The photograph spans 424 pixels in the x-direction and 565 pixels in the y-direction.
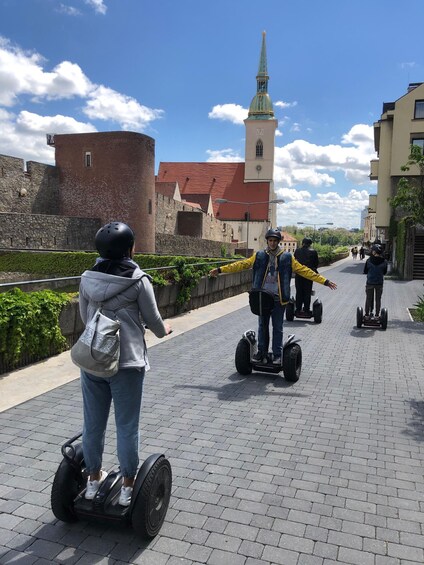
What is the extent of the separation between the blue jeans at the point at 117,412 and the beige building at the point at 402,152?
27.4 meters

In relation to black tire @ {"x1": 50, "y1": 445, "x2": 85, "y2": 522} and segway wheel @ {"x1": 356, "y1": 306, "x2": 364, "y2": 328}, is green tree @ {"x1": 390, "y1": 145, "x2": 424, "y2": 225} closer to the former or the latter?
segway wheel @ {"x1": 356, "y1": 306, "x2": 364, "y2": 328}

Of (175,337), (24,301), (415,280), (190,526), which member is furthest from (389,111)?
(190,526)

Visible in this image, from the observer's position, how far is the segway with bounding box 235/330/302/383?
6.15m

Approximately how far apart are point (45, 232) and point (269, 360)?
2991 centimetres

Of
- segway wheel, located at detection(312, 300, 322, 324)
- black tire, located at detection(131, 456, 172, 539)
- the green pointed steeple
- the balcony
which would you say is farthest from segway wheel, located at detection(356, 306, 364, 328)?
the green pointed steeple

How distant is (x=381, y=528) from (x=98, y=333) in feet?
7.42

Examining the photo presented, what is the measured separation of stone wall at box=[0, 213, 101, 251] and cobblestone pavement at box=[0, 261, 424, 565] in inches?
1079

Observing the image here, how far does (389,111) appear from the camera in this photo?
102 ft

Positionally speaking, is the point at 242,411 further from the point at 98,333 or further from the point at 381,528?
the point at 98,333

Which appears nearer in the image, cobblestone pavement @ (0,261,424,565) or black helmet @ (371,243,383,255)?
cobblestone pavement @ (0,261,424,565)

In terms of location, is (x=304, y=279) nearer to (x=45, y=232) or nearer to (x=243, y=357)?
(x=243, y=357)

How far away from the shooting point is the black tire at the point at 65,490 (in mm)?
2829

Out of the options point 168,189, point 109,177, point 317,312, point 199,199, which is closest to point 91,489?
point 317,312

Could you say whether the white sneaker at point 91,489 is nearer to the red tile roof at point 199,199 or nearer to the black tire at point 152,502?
the black tire at point 152,502
